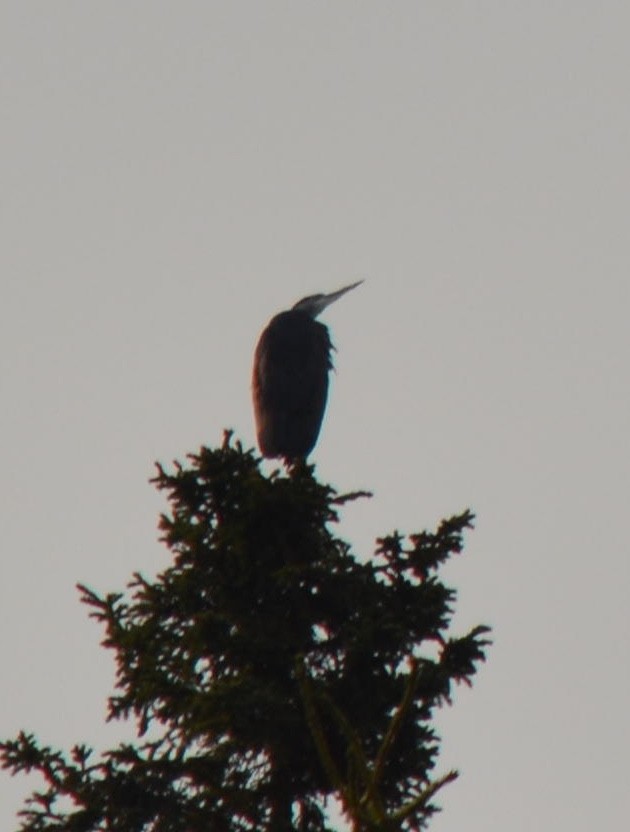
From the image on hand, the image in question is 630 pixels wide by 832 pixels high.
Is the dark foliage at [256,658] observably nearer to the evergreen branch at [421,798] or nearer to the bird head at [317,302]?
the evergreen branch at [421,798]

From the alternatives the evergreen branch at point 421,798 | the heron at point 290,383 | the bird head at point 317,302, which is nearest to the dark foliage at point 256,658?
the evergreen branch at point 421,798

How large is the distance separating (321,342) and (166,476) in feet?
21.3

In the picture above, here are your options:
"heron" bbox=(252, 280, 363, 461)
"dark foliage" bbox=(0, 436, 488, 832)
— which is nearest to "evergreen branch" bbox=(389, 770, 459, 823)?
"dark foliage" bbox=(0, 436, 488, 832)

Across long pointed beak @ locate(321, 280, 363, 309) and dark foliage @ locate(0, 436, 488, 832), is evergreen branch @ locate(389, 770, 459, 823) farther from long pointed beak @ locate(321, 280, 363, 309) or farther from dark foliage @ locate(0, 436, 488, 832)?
long pointed beak @ locate(321, 280, 363, 309)

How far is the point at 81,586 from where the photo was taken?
7.33m

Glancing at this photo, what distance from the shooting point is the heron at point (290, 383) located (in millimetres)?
13062

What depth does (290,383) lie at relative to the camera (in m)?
13.3

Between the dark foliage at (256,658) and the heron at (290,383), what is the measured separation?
5.26m

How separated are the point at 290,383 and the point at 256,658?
6218mm

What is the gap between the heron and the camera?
13062mm

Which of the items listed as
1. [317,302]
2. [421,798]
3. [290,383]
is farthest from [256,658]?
[317,302]

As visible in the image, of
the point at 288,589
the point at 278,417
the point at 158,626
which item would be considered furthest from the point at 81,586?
the point at 278,417

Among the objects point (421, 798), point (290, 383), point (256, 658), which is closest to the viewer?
point (421, 798)

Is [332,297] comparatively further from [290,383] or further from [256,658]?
[256,658]
